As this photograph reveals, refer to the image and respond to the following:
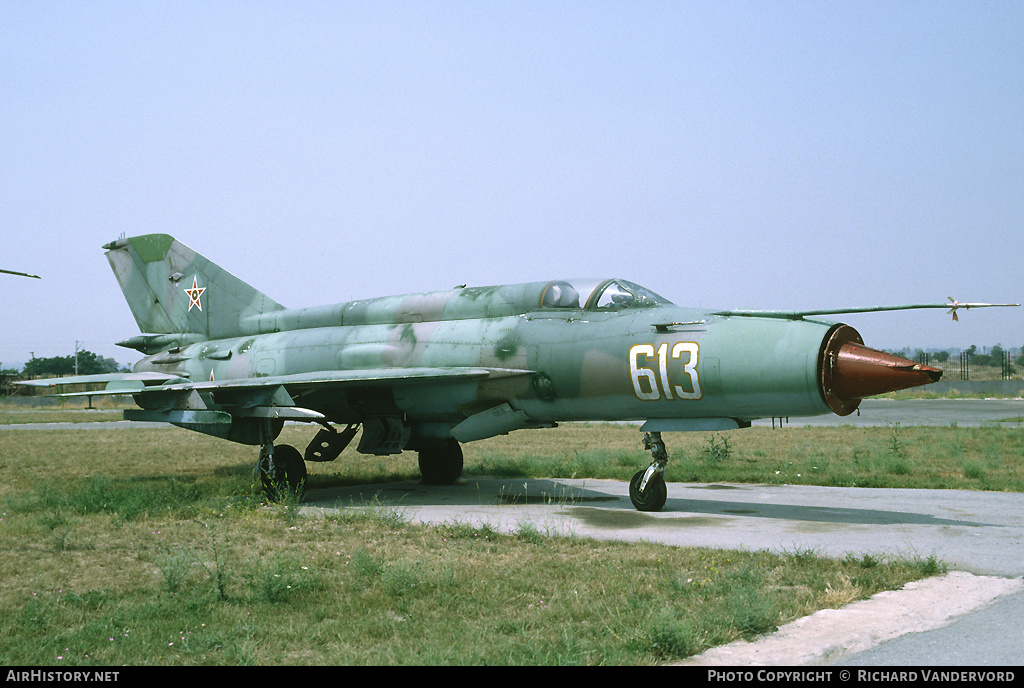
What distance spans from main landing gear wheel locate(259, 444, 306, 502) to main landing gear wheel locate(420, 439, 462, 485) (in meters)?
2.36

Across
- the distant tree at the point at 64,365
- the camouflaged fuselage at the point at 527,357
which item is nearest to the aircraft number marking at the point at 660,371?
the camouflaged fuselage at the point at 527,357

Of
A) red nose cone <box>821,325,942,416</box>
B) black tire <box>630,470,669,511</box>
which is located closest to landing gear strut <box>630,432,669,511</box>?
black tire <box>630,470,669,511</box>

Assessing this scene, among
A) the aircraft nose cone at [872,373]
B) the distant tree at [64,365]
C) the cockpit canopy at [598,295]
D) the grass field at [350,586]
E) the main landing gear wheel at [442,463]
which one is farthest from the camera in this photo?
the distant tree at [64,365]

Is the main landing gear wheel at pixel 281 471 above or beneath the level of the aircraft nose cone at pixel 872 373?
beneath

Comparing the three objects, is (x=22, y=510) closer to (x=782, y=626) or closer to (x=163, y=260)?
(x=163, y=260)

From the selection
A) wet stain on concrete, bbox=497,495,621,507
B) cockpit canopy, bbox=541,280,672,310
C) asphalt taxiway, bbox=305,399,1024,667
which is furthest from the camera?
wet stain on concrete, bbox=497,495,621,507

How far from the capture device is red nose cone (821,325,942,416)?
362 inches

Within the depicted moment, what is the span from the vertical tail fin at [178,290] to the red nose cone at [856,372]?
35.7ft

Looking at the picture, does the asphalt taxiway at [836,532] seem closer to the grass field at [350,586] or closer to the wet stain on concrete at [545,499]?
the wet stain on concrete at [545,499]

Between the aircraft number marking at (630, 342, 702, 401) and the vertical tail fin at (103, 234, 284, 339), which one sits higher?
the vertical tail fin at (103, 234, 284, 339)

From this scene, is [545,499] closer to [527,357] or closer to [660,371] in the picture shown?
[527,357]

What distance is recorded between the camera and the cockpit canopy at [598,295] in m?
11.9

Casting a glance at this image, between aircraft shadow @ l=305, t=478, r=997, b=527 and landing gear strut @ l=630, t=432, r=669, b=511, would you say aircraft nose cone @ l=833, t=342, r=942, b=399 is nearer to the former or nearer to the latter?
aircraft shadow @ l=305, t=478, r=997, b=527

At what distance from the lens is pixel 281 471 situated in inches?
532
